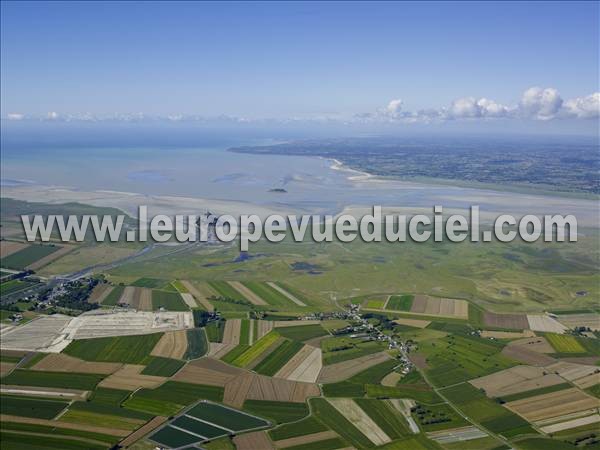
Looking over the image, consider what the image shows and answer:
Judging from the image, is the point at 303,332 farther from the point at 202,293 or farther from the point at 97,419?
the point at 97,419

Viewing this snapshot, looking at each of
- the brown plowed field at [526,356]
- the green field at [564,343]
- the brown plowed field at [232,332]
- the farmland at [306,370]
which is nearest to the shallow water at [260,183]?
the farmland at [306,370]

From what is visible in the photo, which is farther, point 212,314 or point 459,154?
point 459,154

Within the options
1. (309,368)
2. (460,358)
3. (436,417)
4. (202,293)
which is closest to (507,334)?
(460,358)

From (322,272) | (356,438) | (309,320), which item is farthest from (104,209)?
(356,438)

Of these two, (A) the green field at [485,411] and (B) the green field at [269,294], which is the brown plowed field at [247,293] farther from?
(A) the green field at [485,411]

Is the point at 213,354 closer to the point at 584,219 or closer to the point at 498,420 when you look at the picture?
the point at 498,420

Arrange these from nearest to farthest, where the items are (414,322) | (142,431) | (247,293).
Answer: (142,431) < (414,322) < (247,293)

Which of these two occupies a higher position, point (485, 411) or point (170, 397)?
point (170, 397)
